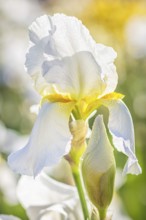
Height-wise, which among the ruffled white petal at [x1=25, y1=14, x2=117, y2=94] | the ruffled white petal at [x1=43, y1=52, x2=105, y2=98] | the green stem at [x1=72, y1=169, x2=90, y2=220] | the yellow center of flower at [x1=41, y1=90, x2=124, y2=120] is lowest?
the green stem at [x1=72, y1=169, x2=90, y2=220]

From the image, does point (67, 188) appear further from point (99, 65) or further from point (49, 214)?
point (99, 65)

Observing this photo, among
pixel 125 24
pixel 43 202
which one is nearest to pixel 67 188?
pixel 43 202

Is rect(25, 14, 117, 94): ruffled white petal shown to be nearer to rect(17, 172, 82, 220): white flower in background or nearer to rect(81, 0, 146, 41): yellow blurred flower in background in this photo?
rect(17, 172, 82, 220): white flower in background

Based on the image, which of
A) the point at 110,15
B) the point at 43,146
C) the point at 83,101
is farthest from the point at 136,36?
the point at 43,146

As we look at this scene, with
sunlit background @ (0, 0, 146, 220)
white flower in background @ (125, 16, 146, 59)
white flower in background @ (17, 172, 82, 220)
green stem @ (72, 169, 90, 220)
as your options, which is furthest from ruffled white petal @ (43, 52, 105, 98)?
white flower in background @ (125, 16, 146, 59)

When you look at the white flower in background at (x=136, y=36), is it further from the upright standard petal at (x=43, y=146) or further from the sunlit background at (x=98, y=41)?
the upright standard petal at (x=43, y=146)

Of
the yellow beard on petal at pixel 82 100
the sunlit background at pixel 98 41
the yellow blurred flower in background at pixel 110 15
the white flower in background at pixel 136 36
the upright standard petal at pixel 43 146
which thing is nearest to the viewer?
the upright standard petal at pixel 43 146

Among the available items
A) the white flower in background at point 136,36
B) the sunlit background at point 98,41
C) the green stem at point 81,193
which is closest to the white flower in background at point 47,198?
the green stem at point 81,193
